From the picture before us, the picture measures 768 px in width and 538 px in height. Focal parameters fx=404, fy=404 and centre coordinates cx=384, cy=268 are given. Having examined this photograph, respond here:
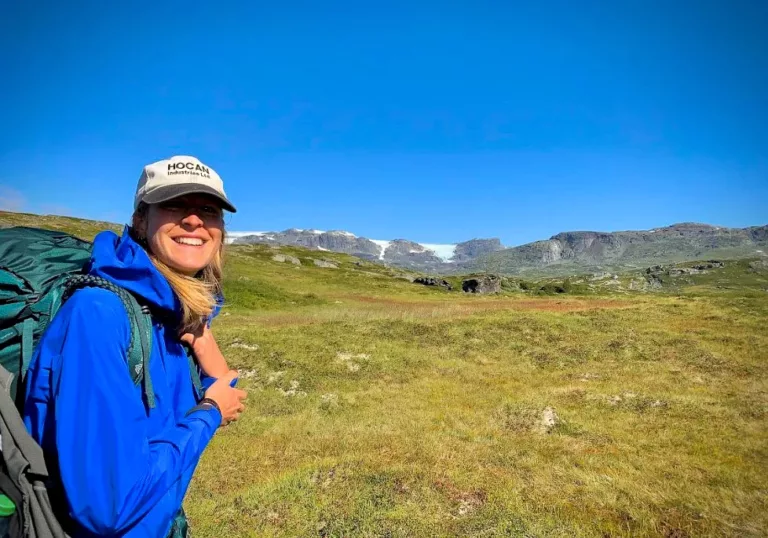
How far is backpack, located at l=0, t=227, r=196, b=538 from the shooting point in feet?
7.25

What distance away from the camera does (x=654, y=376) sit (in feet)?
56.9

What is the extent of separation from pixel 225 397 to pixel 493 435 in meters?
10.4

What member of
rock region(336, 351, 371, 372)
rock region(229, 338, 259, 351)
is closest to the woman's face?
rock region(336, 351, 371, 372)

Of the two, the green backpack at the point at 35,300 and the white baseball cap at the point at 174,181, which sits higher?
the white baseball cap at the point at 174,181

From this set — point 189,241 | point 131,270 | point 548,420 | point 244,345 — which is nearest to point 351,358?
point 244,345

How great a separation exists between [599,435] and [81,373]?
42.8 feet

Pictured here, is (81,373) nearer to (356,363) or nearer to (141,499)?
(141,499)

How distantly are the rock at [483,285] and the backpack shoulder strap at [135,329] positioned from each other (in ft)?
292

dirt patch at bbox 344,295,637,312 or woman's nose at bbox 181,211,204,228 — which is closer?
woman's nose at bbox 181,211,204,228

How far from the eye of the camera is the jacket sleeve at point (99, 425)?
2115 mm

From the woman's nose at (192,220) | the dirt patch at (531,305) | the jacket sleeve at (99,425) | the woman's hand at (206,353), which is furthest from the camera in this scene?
the dirt patch at (531,305)

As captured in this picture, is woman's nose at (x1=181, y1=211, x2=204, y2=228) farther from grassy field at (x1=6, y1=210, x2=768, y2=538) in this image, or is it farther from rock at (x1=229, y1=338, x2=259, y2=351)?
rock at (x1=229, y1=338, x2=259, y2=351)

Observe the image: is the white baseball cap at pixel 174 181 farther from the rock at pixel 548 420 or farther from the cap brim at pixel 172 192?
the rock at pixel 548 420

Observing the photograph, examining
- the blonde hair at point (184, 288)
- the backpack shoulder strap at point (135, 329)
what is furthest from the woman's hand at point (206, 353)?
the backpack shoulder strap at point (135, 329)
